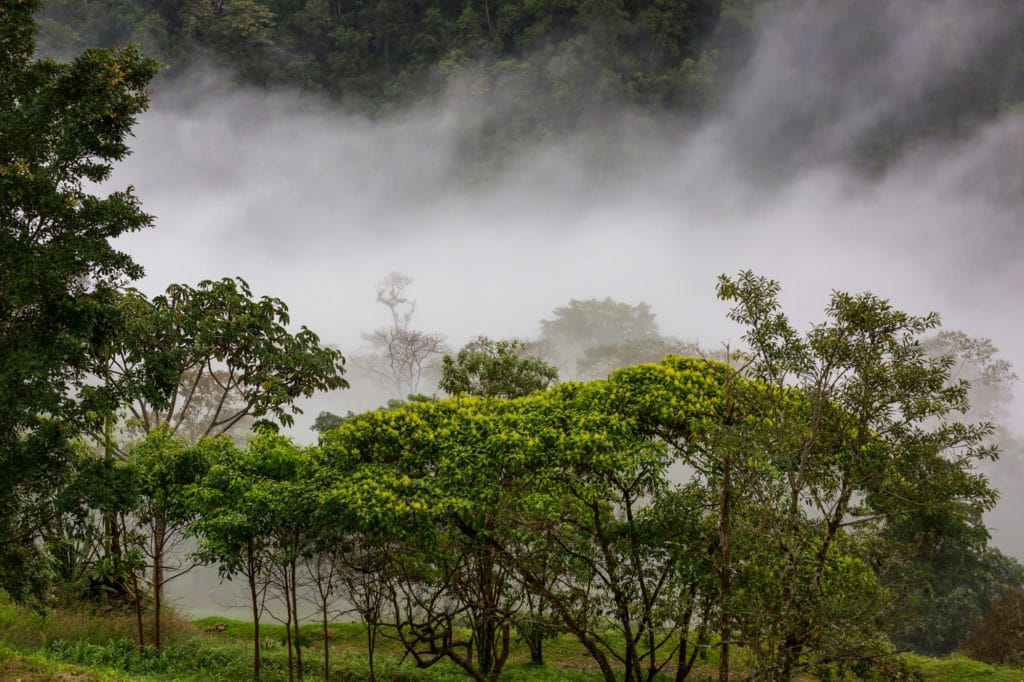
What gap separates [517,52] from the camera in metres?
95.8

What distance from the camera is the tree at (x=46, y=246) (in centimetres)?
797

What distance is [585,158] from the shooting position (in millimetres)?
106750

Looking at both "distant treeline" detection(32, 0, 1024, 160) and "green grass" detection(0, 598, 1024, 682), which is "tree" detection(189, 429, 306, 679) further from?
"distant treeline" detection(32, 0, 1024, 160)

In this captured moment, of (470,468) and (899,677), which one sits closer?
(899,677)

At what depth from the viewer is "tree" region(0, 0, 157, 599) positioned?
7.97 metres

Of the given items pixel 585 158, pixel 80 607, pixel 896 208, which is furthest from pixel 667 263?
pixel 80 607

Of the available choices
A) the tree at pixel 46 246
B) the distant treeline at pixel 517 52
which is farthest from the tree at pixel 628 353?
the distant treeline at pixel 517 52

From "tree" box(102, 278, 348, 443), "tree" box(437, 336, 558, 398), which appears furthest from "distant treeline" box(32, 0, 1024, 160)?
"tree" box(437, 336, 558, 398)

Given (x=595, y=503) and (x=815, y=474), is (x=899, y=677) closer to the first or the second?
(x=815, y=474)

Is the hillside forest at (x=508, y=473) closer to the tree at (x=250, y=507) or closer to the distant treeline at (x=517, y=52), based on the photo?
the tree at (x=250, y=507)

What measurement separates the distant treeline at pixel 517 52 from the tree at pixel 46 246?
84.9 meters

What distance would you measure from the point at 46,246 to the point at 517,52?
96.7 meters

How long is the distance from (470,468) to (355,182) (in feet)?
417

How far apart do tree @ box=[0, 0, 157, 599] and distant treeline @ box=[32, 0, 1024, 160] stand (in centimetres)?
8493
